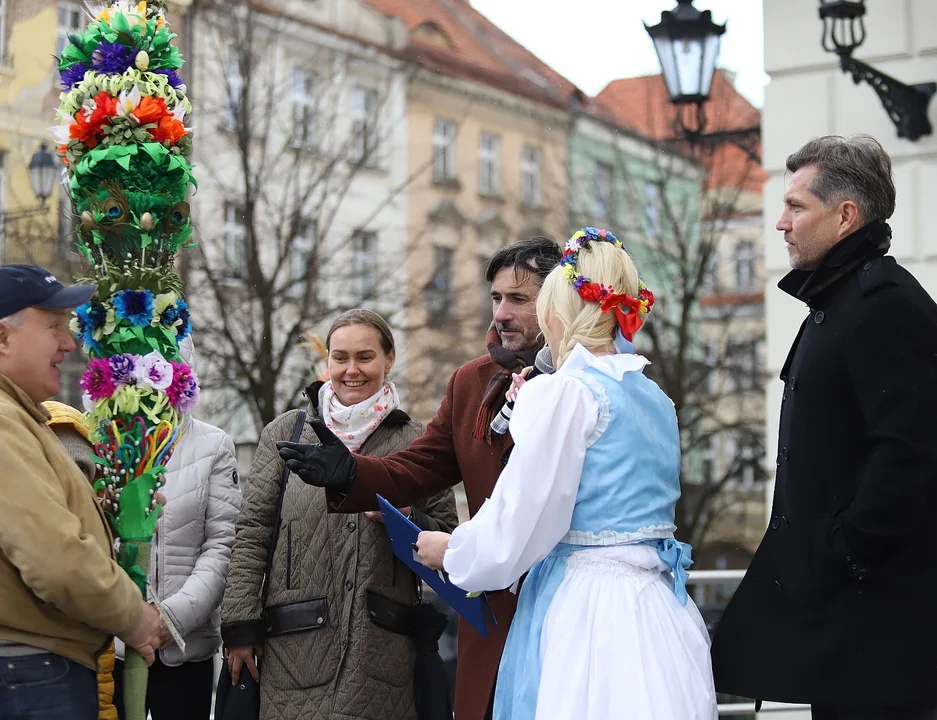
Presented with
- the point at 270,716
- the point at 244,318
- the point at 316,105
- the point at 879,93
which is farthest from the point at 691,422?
the point at 270,716

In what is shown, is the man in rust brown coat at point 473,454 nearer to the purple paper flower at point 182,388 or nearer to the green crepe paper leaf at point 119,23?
the purple paper flower at point 182,388

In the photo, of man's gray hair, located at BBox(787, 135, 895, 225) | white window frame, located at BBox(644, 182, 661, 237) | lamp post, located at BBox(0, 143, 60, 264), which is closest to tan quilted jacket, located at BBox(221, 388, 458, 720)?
man's gray hair, located at BBox(787, 135, 895, 225)

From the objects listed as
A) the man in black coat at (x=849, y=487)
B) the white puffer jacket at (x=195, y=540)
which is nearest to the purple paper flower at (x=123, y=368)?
the white puffer jacket at (x=195, y=540)

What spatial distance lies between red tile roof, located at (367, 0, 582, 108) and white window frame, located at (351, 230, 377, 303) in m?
4.57

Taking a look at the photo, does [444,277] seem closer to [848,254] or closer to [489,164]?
[489,164]

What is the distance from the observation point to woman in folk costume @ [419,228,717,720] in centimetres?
342

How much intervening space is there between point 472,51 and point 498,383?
2297 centimetres

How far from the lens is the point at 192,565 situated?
15.8ft

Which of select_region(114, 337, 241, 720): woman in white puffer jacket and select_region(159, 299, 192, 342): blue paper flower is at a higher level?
select_region(159, 299, 192, 342): blue paper flower

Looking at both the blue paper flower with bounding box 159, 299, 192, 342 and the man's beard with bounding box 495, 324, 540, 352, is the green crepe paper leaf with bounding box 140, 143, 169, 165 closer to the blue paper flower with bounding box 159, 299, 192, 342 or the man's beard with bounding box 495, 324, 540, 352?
the blue paper flower with bounding box 159, 299, 192, 342

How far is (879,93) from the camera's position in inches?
310

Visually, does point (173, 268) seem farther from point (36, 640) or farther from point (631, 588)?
point (631, 588)

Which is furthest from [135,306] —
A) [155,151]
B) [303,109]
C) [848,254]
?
[303,109]

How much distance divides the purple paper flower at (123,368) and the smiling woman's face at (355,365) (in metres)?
1.06
